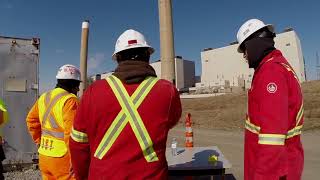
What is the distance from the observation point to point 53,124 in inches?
186

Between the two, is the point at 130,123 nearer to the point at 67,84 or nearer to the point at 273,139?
the point at 273,139

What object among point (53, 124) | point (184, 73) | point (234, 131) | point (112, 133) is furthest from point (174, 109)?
point (184, 73)

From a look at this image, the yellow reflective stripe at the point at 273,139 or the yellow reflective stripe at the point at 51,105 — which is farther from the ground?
the yellow reflective stripe at the point at 51,105

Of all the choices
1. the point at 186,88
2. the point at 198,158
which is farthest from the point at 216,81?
the point at 198,158

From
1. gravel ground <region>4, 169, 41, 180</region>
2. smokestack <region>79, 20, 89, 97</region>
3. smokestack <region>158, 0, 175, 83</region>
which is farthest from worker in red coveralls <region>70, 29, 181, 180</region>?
smokestack <region>79, 20, 89, 97</region>

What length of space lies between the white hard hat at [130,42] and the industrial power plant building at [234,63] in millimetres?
56690

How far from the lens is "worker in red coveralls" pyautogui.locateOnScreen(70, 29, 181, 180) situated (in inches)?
116

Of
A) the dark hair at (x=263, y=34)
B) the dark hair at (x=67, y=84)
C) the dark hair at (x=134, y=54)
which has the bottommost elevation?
the dark hair at (x=67, y=84)

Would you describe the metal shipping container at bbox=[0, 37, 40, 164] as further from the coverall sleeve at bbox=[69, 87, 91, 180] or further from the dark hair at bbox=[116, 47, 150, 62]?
the dark hair at bbox=[116, 47, 150, 62]

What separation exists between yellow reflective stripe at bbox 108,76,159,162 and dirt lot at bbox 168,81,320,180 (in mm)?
6247

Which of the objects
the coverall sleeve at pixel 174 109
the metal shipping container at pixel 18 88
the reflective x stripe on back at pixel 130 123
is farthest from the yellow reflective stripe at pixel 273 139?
the metal shipping container at pixel 18 88

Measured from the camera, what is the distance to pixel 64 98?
4.68 meters

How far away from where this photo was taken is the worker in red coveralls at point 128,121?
2957 millimetres

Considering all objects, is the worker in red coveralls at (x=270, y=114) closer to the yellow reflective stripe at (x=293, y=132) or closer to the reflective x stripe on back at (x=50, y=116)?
the yellow reflective stripe at (x=293, y=132)
